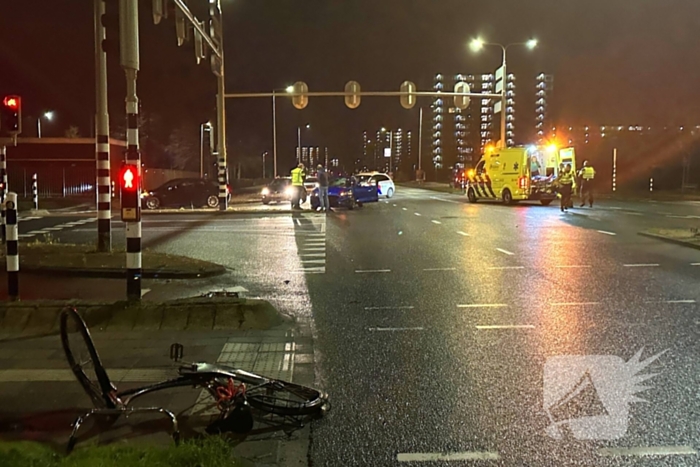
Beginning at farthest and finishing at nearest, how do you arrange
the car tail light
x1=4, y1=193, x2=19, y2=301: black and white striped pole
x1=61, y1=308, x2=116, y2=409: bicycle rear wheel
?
the car tail light < x1=4, y1=193, x2=19, y2=301: black and white striped pole < x1=61, y1=308, x2=116, y2=409: bicycle rear wheel

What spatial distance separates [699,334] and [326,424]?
15.7 ft

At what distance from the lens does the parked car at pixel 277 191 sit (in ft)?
128

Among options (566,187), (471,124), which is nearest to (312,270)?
(566,187)

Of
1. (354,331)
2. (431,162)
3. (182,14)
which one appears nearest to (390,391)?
(354,331)

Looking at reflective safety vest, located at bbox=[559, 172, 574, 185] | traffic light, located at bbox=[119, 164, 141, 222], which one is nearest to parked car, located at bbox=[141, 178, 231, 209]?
reflective safety vest, located at bbox=[559, 172, 574, 185]

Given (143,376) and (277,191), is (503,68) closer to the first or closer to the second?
(277,191)

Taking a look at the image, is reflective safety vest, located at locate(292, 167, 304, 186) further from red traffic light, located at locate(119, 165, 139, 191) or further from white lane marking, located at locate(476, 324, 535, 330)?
white lane marking, located at locate(476, 324, 535, 330)

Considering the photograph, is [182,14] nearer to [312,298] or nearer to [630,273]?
[312,298]

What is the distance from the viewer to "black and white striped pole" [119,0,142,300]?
28.0 ft

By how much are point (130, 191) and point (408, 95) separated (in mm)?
26157

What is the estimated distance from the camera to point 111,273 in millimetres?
12328

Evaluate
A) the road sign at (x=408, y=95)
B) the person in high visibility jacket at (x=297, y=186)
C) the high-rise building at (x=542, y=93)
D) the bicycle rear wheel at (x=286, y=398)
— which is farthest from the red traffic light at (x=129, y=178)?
the high-rise building at (x=542, y=93)

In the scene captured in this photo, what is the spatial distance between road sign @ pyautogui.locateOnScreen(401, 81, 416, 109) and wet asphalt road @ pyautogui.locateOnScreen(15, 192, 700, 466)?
1637cm

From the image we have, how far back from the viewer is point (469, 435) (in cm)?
520
